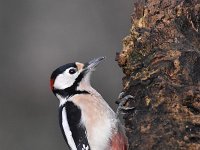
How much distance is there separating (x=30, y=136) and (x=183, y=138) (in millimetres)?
7489

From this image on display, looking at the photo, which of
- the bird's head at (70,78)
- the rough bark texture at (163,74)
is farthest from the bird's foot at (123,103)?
the bird's head at (70,78)

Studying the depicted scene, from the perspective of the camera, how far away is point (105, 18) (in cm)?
1339

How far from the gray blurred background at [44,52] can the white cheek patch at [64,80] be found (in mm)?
5440

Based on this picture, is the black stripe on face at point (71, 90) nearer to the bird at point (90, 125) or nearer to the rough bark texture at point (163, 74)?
the bird at point (90, 125)

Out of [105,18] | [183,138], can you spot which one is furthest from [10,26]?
[183,138]

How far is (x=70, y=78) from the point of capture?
6.50 m

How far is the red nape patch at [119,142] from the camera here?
5.89 meters

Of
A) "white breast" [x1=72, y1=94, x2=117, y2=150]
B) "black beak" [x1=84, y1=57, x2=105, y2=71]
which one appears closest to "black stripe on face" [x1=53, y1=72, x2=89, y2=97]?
"black beak" [x1=84, y1=57, x2=105, y2=71]

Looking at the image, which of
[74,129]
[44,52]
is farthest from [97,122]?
[44,52]

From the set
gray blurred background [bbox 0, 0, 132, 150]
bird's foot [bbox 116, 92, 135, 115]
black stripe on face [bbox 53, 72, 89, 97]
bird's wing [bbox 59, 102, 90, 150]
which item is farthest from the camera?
gray blurred background [bbox 0, 0, 132, 150]

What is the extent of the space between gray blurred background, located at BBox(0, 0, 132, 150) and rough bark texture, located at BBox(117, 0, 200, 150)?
6.24 meters

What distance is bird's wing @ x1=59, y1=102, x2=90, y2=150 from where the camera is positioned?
19.7 ft

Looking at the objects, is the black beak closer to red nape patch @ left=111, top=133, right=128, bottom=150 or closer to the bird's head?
the bird's head

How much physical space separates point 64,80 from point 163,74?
1.35 m
